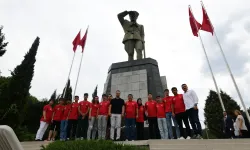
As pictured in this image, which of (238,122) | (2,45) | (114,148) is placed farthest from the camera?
(2,45)

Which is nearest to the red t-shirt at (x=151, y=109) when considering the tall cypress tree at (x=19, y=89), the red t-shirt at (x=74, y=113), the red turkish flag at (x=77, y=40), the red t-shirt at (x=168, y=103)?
the red t-shirt at (x=168, y=103)

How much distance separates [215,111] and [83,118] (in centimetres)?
1492

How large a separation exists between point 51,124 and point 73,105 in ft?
3.86

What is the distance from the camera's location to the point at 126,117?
7.59m

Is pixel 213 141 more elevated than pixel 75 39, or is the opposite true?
pixel 75 39

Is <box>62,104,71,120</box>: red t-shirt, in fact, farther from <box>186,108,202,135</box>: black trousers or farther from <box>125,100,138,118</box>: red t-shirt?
<box>186,108,202,135</box>: black trousers

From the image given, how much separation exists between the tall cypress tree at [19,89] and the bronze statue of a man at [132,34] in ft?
31.0

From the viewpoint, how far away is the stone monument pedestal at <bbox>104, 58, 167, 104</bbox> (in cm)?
1075

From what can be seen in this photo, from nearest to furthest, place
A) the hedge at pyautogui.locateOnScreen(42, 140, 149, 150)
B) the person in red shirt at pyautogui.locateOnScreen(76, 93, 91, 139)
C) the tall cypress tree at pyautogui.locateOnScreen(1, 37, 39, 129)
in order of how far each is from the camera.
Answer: the hedge at pyautogui.locateOnScreen(42, 140, 149, 150), the person in red shirt at pyautogui.locateOnScreen(76, 93, 91, 139), the tall cypress tree at pyautogui.locateOnScreen(1, 37, 39, 129)

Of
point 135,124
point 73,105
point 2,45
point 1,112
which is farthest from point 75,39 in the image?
point 2,45

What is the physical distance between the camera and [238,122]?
7520mm

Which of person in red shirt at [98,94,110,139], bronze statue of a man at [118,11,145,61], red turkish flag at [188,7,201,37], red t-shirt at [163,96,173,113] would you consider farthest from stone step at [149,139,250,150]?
bronze statue of a man at [118,11,145,61]

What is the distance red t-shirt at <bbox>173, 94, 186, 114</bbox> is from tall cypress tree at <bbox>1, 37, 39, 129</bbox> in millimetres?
12972

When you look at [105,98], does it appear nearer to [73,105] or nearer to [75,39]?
[73,105]
